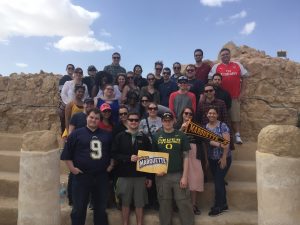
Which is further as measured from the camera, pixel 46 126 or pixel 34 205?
pixel 46 126

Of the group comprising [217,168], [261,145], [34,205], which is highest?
[261,145]

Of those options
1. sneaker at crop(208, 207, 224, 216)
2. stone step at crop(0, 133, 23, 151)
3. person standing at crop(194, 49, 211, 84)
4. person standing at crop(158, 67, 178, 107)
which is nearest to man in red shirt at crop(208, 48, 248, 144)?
person standing at crop(194, 49, 211, 84)

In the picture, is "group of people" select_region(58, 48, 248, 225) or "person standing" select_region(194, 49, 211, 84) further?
"person standing" select_region(194, 49, 211, 84)

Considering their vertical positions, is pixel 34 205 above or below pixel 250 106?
below

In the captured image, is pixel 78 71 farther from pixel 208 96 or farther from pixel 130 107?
pixel 208 96

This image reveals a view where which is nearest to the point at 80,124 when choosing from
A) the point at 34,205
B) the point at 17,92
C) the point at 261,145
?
the point at 34,205

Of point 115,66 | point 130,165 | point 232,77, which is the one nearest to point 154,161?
point 130,165

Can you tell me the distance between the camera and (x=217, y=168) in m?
5.13

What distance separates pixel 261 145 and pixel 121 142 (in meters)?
2.10

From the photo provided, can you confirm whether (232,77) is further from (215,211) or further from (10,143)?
(10,143)

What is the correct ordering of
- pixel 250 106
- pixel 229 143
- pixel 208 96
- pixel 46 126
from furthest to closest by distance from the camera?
pixel 46 126 → pixel 250 106 → pixel 208 96 → pixel 229 143

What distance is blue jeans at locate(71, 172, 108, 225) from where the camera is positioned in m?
4.45

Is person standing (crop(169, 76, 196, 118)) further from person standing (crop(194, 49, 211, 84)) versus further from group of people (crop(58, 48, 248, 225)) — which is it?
person standing (crop(194, 49, 211, 84))

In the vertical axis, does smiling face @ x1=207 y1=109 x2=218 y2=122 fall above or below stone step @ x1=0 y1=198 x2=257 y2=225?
above
